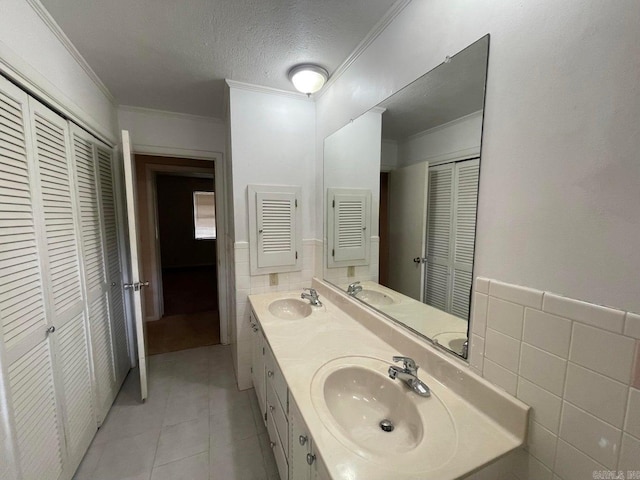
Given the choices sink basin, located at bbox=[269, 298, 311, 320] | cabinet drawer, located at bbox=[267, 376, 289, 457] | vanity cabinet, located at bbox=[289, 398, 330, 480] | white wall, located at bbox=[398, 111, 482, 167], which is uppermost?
white wall, located at bbox=[398, 111, 482, 167]

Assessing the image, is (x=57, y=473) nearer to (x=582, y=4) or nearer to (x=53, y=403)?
(x=53, y=403)

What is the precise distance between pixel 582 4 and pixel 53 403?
2.34 meters

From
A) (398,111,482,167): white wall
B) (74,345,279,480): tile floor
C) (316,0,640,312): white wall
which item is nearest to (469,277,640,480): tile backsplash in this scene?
(316,0,640,312): white wall

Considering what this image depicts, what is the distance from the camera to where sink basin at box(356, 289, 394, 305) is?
1371 mm

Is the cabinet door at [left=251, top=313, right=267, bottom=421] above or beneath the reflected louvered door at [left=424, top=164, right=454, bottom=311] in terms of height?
beneath

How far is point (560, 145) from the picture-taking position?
0.65 metres

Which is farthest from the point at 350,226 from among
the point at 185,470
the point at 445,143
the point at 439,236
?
the point at 185,470

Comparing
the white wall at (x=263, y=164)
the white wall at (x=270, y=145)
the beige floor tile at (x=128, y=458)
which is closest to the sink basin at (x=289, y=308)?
the white wall at (x=263, y=164)

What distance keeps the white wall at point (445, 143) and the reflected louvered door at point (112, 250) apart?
2.02 m

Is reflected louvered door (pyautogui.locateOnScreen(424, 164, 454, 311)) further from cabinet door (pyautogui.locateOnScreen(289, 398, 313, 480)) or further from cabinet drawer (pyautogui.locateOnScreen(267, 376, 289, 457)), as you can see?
cabinet drawer (pyautogui.locateOnScreen(267, 376, 289, 457))

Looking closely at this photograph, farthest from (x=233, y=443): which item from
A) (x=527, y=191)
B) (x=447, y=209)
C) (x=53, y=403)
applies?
(x=527, y=191)

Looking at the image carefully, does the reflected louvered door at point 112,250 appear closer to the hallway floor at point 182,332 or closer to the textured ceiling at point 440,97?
the hallway floor at point 182,332

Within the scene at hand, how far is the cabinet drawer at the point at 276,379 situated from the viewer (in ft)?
3.63

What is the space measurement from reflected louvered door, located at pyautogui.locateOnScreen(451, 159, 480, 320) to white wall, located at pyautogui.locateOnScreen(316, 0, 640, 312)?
0.04m
